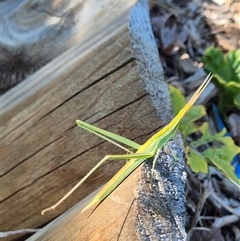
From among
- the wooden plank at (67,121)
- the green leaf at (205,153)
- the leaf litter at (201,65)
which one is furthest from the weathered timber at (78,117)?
the leaf litter at (201,65)

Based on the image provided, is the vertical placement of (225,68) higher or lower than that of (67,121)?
lower

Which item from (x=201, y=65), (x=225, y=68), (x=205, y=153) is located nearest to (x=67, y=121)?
(x=205, y=153)

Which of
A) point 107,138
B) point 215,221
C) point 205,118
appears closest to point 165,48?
point 205,118

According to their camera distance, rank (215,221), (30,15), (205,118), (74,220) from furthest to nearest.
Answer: (205,118) < (215,221) < (30,15) < (74,220)

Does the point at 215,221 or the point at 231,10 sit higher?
the point at 231,10

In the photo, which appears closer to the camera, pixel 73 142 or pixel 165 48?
pixel 73 142

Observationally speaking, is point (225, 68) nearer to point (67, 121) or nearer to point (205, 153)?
point (205, 153)

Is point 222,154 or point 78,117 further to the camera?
point 222,154

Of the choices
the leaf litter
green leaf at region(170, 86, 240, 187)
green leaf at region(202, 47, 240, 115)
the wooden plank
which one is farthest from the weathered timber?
green leaf at region(202, 47, 240, 115)

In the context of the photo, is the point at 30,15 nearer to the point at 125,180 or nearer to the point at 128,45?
the point at 128,45
